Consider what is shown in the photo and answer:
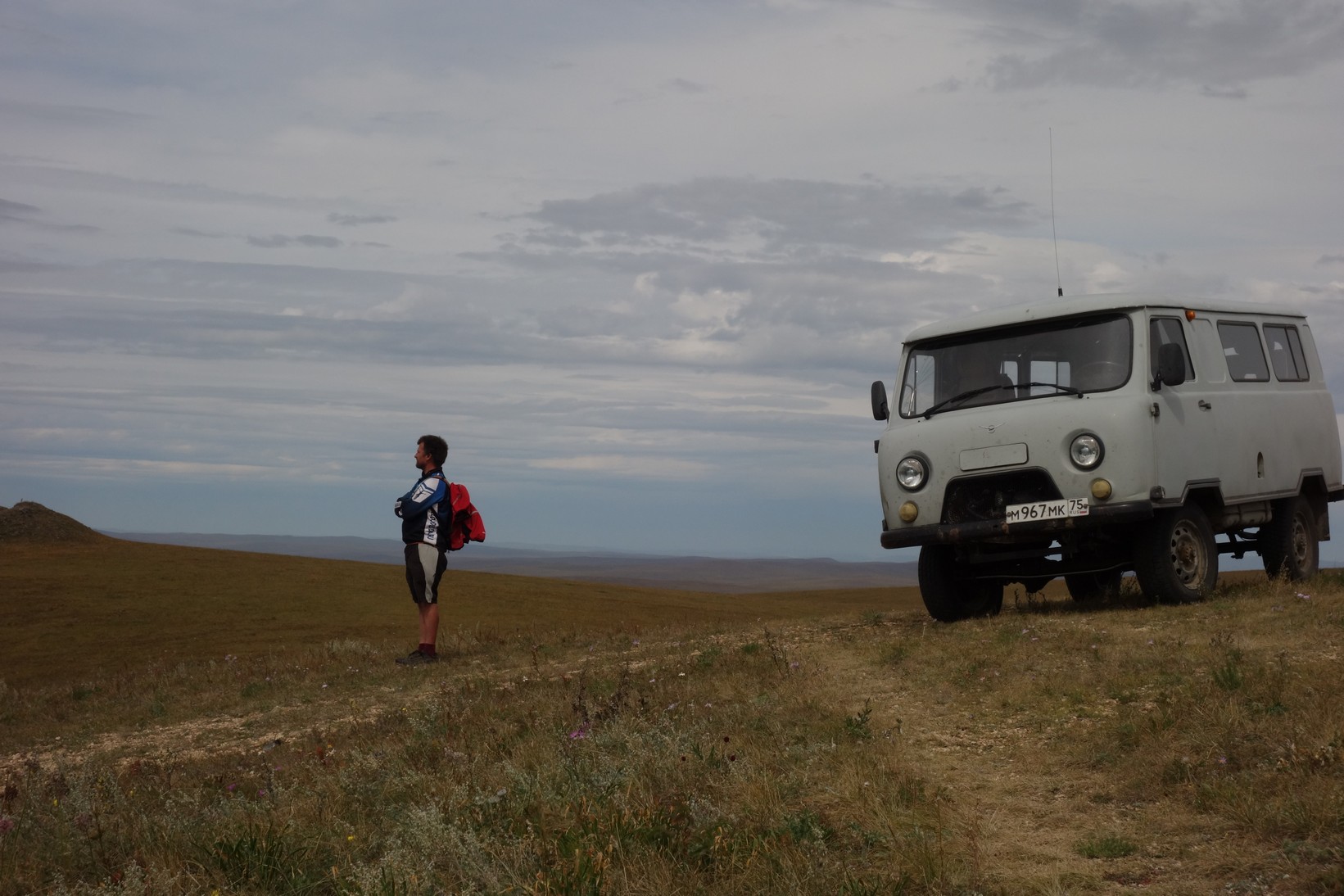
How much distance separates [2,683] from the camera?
49.5ft

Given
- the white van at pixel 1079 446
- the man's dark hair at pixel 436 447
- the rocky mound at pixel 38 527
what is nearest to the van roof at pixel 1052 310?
the white van at pixel 1079 446

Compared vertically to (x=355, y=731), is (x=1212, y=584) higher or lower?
higher

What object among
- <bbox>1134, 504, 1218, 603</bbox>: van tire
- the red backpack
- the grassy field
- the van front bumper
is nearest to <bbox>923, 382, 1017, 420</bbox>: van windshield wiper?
the van front bumper

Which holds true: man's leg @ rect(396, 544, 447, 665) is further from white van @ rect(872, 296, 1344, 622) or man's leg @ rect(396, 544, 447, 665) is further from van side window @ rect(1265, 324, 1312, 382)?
van side window @ rect(1265, 324, 1312, 382)

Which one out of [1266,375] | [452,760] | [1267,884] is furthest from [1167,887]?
[1266,375]

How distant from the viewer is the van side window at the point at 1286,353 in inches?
485

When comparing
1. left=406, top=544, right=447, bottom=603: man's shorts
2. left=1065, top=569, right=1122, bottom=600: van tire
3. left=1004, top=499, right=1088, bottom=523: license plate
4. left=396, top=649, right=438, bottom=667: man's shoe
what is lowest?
left=396, top=649, right=438, bottom=667: man's shoe

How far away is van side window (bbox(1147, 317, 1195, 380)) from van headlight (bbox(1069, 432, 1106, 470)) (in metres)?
0.79

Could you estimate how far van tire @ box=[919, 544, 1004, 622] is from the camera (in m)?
11.3

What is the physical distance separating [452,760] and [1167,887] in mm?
4164

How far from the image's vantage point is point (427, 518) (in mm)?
12195

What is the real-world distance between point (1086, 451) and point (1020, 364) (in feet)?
3.53

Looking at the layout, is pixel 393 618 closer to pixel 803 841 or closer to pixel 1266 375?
pixel 1266 375

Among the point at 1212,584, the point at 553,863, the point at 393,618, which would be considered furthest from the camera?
the point at 393,618
